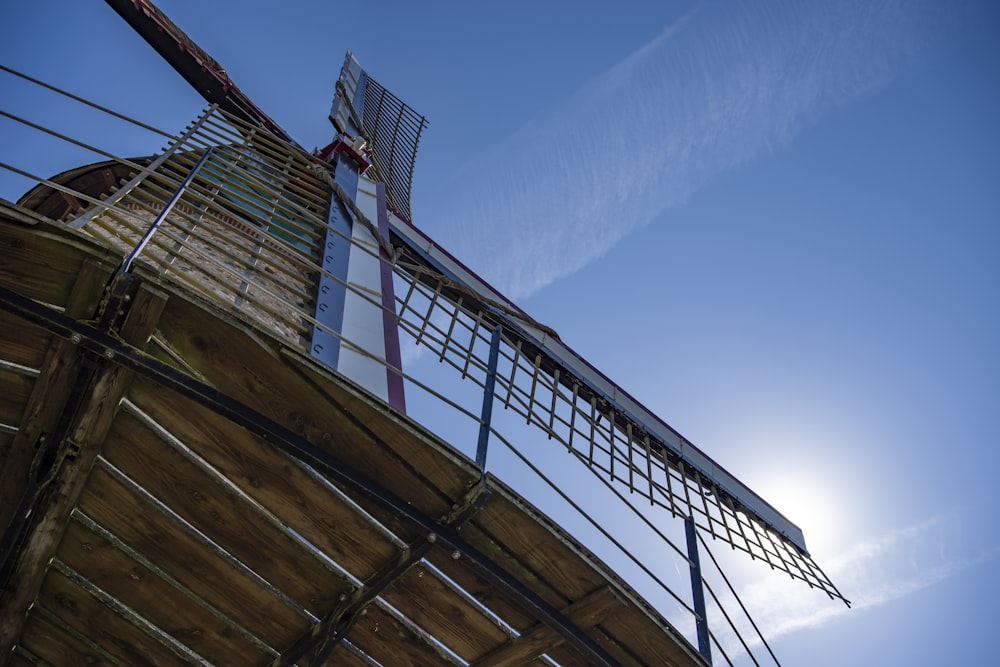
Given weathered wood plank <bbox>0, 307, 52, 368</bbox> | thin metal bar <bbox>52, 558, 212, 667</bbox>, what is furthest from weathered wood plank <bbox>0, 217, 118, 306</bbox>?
thin metal bar <bbox>52, 558, 212, 667</bbox>

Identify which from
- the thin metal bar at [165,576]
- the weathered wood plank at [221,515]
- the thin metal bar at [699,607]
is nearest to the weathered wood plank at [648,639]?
the thin metal bar at [699,607]

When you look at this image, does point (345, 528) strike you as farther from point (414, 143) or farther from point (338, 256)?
point (414, 143)

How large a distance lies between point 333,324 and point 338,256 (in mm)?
1068

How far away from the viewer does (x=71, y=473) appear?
413 centimetres

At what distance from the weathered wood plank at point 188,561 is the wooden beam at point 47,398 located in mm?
333

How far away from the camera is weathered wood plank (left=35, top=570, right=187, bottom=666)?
15.1ft

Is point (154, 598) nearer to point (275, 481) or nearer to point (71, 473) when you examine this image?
point (71, 473)

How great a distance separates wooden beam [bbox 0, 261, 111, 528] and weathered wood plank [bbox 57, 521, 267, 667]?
0.38 metres

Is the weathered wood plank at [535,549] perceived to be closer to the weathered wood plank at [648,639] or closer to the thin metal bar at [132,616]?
the weathered wood plank at [648,639]

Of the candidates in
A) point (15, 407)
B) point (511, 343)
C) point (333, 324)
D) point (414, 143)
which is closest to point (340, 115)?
point (414, 143)

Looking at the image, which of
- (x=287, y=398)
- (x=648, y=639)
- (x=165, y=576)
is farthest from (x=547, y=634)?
(x=165, y=576)

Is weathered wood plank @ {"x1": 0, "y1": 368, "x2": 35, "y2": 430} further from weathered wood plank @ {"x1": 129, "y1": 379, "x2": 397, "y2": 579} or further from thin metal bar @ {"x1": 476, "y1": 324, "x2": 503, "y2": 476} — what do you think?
thin metal bar @ {"x1": 476, "y1": 324, "x2": 503, "y2": 476}

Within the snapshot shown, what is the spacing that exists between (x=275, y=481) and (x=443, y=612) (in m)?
1.28

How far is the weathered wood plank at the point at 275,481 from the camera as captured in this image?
13.1ft
